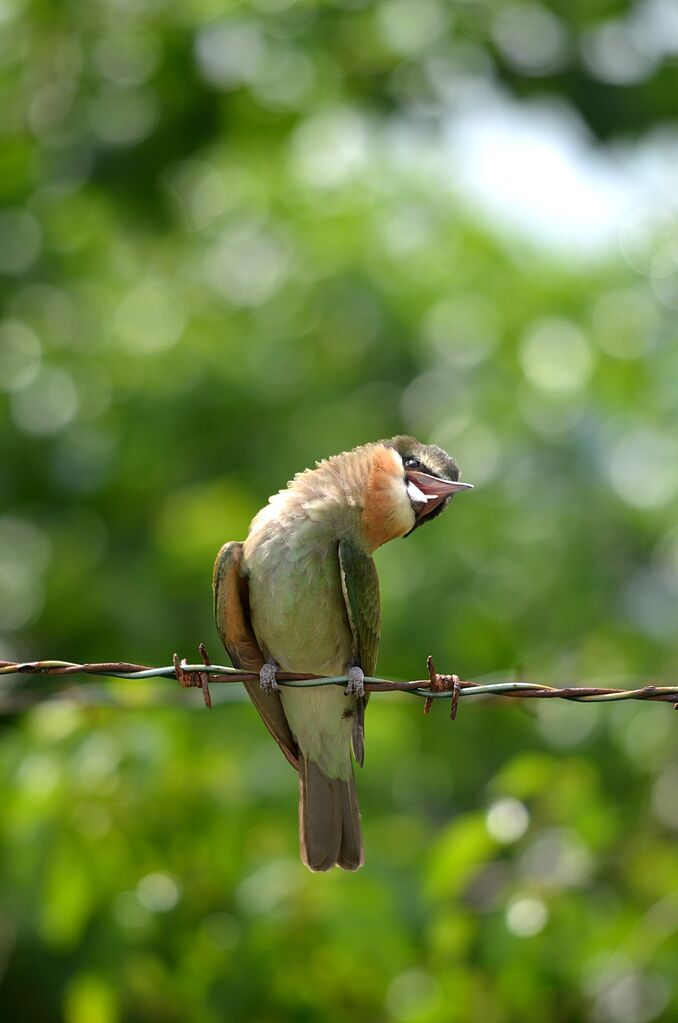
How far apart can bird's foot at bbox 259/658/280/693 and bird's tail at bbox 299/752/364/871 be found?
458 millimetres

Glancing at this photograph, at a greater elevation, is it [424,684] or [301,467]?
[301,467]

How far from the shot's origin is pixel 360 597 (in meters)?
4.73

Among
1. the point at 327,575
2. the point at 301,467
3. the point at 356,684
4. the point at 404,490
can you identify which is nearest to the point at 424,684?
the point at 356,684

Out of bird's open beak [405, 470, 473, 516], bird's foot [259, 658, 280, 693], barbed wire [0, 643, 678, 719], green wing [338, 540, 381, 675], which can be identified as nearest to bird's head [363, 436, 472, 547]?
bird's open beak [405, 470, 473, 516]

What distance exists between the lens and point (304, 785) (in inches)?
204

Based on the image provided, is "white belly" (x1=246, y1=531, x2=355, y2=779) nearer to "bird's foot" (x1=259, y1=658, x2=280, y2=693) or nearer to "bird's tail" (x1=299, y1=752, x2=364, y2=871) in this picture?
"bird's foot" (x1=259, y1=658, x2=280, y2=693)

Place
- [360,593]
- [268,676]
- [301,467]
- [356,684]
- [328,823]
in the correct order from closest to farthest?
[356,684], [268,676], [360,593], [328,823], [301,467]

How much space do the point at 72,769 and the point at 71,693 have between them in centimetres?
35

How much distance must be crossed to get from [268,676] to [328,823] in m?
0.81

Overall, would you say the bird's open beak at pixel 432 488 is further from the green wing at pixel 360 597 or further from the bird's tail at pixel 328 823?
the bird's tail at pixel 328 823

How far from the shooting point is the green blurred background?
596 centimetres

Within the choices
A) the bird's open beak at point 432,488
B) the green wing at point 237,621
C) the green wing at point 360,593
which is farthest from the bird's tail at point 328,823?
the bird's open beak at point 432,488

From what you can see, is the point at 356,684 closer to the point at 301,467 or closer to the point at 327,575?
the point at 327,575

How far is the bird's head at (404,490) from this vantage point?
4.79 metres
